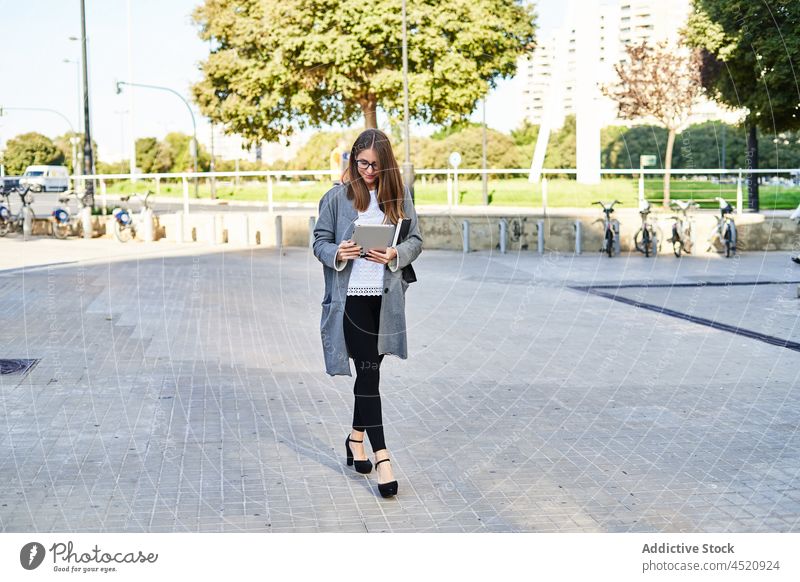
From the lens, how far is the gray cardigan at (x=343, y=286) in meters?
4.82

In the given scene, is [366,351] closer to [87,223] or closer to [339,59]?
[87,223]

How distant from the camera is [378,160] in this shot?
4.70m

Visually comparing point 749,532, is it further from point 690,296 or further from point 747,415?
point 690,296

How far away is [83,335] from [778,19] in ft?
51.5

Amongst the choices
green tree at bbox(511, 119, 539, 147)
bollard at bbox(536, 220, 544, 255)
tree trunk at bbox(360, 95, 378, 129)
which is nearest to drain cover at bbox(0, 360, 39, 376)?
bollard at bbox(536, 220, 544, 255)

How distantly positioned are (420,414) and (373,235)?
2200 mm

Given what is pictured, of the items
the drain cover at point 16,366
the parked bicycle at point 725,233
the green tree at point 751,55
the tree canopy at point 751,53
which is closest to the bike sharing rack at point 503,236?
the parked bicycle at point 725,233

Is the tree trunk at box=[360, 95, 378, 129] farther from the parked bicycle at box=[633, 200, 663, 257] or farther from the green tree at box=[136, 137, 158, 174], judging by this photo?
the green tree at box=[136, 137, 158, 174]

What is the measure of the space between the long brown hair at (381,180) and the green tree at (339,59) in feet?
75.7

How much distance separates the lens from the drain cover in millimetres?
7676

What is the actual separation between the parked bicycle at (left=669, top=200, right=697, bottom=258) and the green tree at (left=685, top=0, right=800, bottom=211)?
2.38 meters

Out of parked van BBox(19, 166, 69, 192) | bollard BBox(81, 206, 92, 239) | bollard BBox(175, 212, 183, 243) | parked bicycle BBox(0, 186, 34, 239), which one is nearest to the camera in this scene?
bollard BBox(175, 212, 183, 243)

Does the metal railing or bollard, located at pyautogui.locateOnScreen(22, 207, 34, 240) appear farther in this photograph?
bollard, located at pyautogui.locateOnScreen(22, 207, 34, 240)

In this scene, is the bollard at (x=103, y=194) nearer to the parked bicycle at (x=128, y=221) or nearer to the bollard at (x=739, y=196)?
the parked bicycle at (x=128, y=221)
